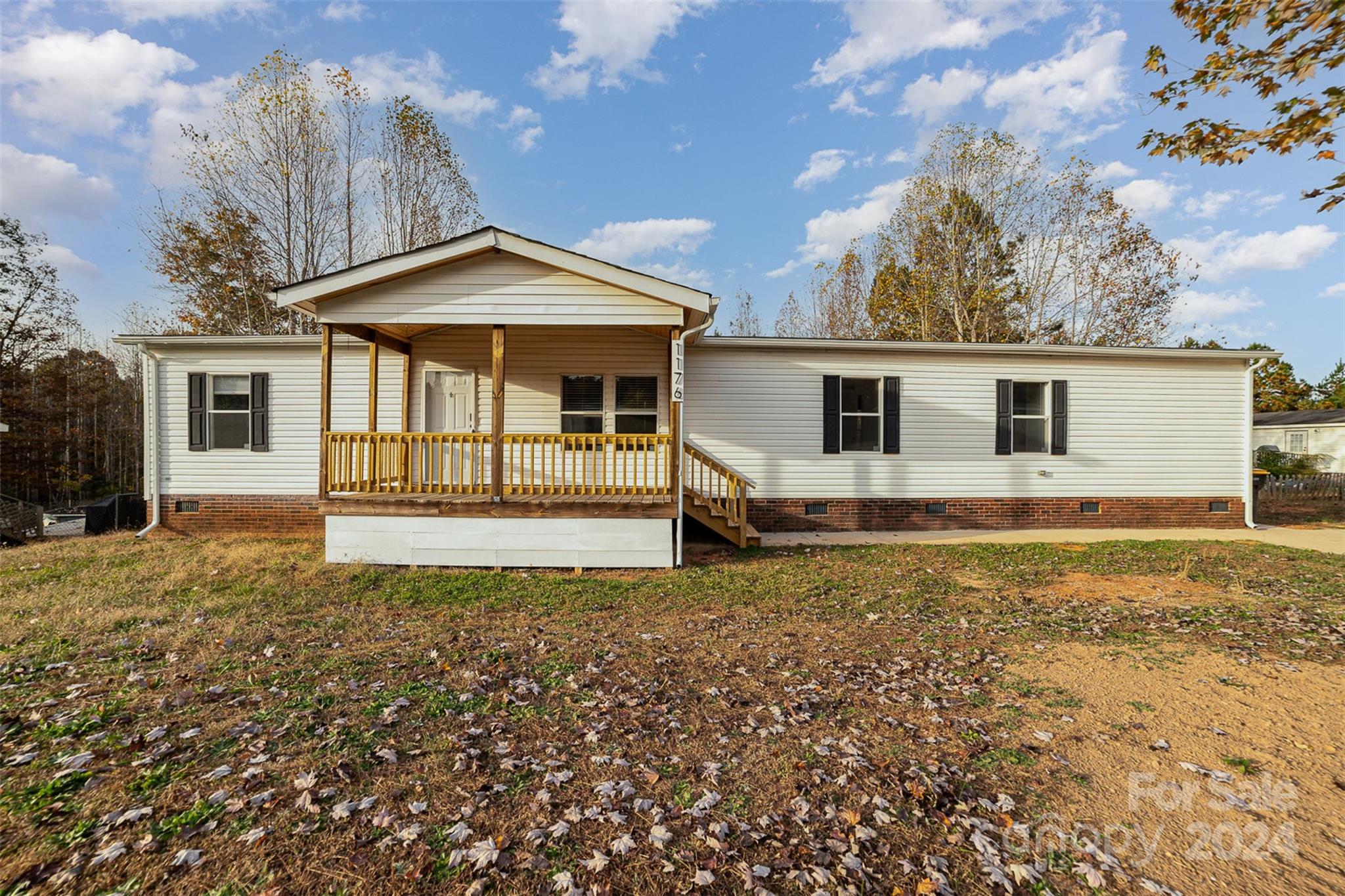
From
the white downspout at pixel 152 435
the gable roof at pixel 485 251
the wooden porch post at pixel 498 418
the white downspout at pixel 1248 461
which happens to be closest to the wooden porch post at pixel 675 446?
the gable roof at pixel 485 251

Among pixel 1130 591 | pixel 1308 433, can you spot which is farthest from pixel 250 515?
pixel 1308 433

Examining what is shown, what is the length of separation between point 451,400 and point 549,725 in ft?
27.0

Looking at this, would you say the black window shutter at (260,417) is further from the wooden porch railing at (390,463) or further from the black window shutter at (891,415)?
the black window shutter at (891,415)

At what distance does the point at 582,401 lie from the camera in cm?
1039

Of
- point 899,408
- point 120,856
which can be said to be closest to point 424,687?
point 120,856

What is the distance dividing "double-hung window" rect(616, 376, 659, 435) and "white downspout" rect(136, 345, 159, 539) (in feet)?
26.8

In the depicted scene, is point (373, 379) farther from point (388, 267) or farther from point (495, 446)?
point (495, 446)

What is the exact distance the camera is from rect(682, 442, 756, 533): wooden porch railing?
30.3 feet

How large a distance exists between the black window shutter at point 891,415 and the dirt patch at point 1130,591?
373 centimetres

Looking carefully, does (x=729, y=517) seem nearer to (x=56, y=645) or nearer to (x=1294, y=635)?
(x=1294, y=635)

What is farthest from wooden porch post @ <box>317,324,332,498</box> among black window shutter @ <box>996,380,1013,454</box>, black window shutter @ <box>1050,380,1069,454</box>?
black window shutter @ <box>1050,380,1069,454</box>

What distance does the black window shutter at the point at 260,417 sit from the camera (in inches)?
404

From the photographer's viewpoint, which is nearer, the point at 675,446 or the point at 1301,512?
the point at 675,446

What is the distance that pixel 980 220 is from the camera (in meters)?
19.3
